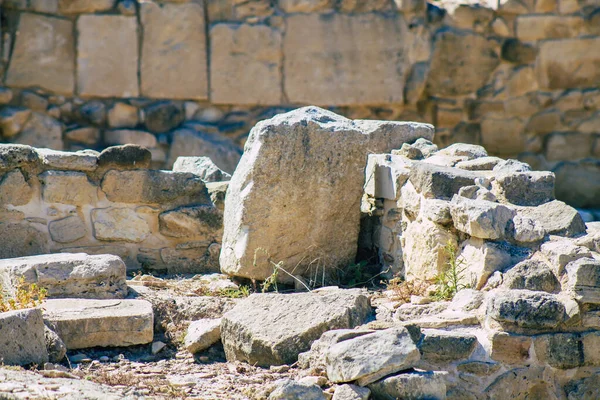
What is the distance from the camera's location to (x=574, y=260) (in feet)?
12.0

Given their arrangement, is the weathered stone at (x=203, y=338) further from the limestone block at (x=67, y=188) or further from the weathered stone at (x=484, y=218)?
the limestone block at (x=67, y=188)

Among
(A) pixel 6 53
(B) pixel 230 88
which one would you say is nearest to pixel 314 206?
(B) pixel 230 88

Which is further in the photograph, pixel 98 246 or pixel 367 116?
pixel 367 116

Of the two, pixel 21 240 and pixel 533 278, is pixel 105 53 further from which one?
pixel 533 278

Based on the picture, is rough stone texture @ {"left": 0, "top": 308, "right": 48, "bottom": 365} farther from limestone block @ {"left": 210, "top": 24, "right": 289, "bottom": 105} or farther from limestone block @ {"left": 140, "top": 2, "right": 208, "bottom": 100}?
limestone block @ {"left": 210, "top": 24, "right": 289, "bottom": 105}

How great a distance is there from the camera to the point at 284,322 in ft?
12.4

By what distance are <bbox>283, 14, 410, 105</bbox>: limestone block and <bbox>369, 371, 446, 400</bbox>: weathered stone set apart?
5096 millimetres

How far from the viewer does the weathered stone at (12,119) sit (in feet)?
24.6

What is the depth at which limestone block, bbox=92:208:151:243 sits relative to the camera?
5.60m

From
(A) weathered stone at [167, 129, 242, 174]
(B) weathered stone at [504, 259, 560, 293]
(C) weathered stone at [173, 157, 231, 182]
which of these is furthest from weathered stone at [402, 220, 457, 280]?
(A) weathered stone at [167, 129, 242, 174]

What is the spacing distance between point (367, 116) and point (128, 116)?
2102 millimetres

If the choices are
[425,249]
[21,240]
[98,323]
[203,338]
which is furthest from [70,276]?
[425,249]

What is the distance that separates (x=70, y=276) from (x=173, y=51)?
3851mm

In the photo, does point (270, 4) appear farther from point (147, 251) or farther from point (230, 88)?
point (147, 251)
